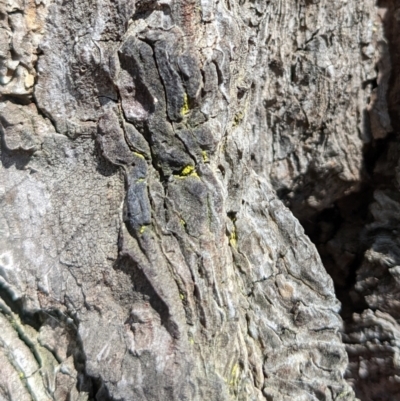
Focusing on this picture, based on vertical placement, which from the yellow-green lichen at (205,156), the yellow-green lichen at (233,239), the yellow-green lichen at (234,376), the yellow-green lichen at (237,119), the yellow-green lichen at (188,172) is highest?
the yellow-green lichen at (237,119)

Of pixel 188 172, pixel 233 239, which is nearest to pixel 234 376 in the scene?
pixel 233 239

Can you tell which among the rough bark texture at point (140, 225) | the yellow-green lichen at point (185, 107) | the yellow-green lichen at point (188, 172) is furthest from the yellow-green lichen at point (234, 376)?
the yellow-green lichen at point (185, 107)

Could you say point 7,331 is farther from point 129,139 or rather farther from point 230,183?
point 230,183

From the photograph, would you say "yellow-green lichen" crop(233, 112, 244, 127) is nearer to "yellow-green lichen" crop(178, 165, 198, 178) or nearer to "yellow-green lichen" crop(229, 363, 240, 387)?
"yellow-green lichen" crop(178, 165, 198, 178)

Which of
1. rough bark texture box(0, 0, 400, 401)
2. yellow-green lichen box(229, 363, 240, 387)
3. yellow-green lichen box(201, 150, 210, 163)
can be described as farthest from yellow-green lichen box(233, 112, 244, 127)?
yellow-green lichen box(229, 363, 240, 387)

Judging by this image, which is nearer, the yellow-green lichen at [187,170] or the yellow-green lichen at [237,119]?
the yellow-green lichen at [187,170]

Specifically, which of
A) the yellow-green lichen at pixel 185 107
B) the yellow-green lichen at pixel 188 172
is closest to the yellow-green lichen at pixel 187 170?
the yellow-green lichen at pixel 188 172

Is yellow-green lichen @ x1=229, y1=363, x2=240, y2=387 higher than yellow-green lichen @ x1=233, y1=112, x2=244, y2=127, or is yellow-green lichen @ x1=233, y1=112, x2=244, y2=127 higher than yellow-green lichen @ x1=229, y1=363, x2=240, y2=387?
yellow-green lichen @ x1=233, y1=112, x2=244, y2=127

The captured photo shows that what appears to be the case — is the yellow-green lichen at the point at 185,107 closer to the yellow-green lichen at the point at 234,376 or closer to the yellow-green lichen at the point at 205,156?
the yellow-green lichen at the point at 205,156

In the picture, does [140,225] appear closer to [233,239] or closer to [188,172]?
[188,172]

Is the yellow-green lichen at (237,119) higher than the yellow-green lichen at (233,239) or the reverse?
higher

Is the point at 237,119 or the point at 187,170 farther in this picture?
the point at 237,119

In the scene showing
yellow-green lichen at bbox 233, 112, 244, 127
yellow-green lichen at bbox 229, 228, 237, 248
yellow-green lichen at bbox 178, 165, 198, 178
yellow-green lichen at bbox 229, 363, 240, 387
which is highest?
yellow-green lichen at bbox 233, 112, 244, 127

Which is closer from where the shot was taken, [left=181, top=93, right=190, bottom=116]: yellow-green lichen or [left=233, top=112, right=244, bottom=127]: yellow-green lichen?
[left=181, top=93, right=190, bottom=116]: yellow-green lichen
